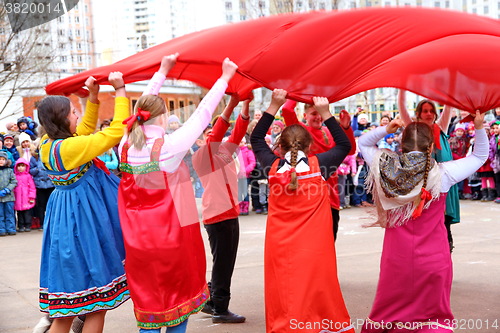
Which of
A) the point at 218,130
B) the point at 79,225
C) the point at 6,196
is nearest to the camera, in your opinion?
the point at 79,225

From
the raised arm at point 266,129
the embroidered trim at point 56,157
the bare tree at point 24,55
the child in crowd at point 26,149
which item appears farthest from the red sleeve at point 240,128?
the bare tree at point 24,55

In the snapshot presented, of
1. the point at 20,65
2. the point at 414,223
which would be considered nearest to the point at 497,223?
the point at 414,223

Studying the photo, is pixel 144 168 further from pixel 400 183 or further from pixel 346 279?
pixel 346 279

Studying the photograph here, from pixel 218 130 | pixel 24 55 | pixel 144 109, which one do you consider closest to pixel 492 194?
pixel 218 130

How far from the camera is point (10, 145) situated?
1102 cm

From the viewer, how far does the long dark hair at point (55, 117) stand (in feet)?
13.3

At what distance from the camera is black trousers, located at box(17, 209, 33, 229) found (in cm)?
1099

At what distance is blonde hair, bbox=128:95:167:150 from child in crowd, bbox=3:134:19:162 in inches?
308

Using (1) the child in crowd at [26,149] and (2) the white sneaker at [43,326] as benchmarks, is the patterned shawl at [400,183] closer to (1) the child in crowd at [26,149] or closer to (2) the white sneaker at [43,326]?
(2) the white sneaker at [43,326]

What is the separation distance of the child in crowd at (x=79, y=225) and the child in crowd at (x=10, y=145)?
7311 millimetres

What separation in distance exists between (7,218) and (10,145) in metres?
1.32

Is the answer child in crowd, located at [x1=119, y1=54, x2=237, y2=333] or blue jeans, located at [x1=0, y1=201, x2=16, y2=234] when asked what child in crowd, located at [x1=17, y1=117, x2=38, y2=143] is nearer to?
blue jeans, located at [x1=0, y1=201, x2=16, y2=234]

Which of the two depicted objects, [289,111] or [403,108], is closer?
[289,111]

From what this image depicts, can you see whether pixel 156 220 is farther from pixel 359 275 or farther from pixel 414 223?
pixel 359 275
